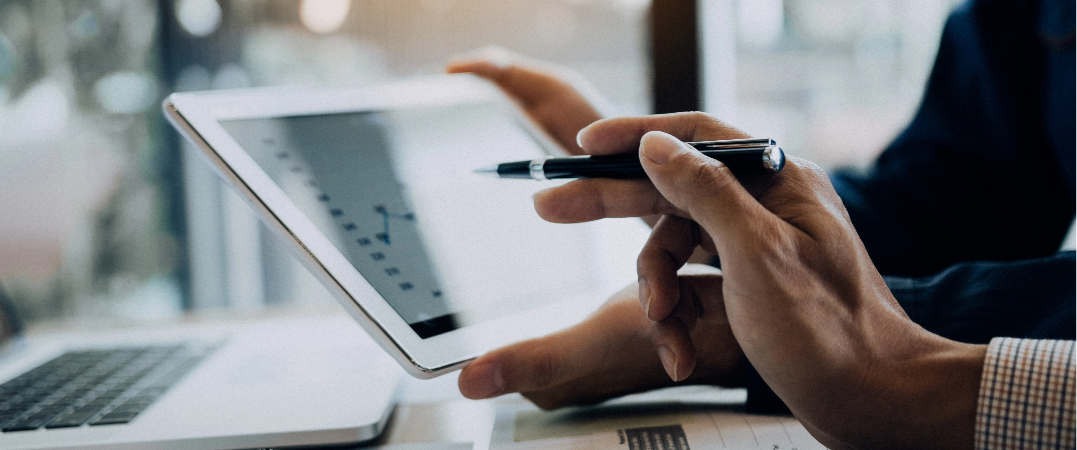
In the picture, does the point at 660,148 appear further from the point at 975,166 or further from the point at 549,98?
the point at 975,166

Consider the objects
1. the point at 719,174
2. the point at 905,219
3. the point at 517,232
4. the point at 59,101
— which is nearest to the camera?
the point at 719,174

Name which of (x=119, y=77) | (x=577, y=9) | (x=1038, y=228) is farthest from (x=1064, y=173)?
(x=119, y=77)

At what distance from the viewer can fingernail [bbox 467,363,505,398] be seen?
44cm

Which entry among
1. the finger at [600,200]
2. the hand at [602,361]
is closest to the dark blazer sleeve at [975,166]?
the hand at [602,361]

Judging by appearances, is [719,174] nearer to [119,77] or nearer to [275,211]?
[275,211]

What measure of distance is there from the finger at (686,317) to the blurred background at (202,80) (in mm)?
684

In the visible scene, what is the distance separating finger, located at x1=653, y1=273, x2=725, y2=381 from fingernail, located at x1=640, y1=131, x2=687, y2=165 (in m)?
0.12

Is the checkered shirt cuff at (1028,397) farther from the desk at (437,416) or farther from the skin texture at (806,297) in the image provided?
the desk at (437,416)

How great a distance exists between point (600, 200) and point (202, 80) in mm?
1019

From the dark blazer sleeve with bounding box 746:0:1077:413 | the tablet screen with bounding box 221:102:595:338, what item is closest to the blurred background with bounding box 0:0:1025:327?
the dark blazer sleeve with bounding box 746:0:1077:413

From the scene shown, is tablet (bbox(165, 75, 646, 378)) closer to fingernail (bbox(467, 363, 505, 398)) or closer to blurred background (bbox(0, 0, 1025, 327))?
fingernail (bbox(467, 363, 505, 398))

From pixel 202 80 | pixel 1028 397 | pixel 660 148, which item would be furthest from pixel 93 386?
pixel 202 80

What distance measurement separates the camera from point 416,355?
41 cm

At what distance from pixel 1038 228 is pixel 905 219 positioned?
20 cm
